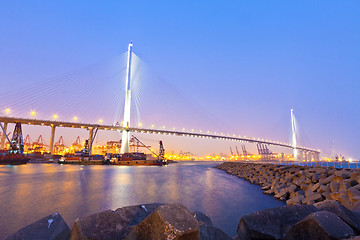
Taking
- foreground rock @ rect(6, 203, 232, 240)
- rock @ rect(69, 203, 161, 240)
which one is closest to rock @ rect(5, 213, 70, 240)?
foreground rock @ rect(6, 203, 232, 240)

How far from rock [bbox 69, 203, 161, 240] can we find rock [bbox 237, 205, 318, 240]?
171 cm

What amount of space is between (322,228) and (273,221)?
0.82m

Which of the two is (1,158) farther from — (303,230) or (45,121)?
(303,230)

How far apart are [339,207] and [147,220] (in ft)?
8.77

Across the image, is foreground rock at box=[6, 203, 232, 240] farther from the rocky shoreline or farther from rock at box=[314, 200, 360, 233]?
rock at box=[314, 200, 360, 233]

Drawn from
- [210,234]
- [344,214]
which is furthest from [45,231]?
[344,214]

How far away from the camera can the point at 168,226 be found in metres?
1.80

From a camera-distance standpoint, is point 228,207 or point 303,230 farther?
point 228,207

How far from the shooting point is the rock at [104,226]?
2.28 metres

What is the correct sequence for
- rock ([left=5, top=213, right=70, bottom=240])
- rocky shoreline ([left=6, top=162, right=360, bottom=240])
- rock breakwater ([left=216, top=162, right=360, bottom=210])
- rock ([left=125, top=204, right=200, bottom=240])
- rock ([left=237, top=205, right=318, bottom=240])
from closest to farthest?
rock ([left=125, top=204, right=200, bottom=240]), rocky shoreline ([left=6, top=162, right=360, bottom=240]), rock ([left=5, top=213, right=70, bottom=240]), rock ([left=237, top=205, right=318, bottom=240]), rock breakwater ([left=216, top=162, right=360, bottom=210])

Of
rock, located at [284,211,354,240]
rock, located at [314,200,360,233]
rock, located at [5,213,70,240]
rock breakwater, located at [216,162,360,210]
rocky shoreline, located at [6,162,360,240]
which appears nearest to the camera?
rocky shoreline, located at [6,162,360,240]

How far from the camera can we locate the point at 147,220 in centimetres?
204

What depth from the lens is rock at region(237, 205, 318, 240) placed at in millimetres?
2795

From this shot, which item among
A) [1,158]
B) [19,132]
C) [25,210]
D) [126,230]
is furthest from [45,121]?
[126,230]
